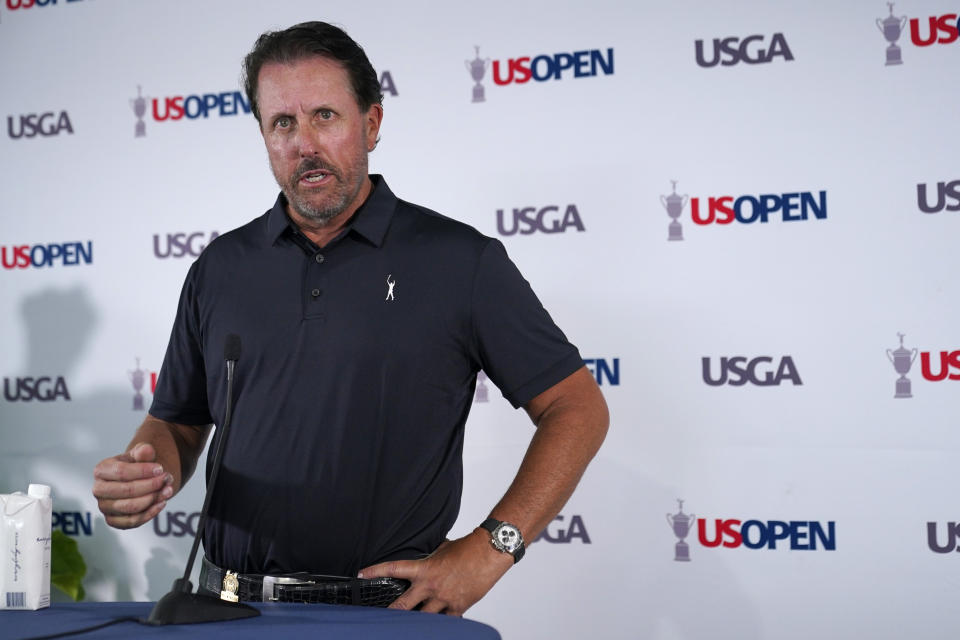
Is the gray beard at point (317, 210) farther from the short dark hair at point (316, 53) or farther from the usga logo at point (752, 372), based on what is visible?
the usga logo at point (752, 372)

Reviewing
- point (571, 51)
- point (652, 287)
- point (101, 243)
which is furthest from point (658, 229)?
point (101, 243)

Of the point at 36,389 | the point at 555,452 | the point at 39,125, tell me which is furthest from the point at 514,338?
the point at 39,125

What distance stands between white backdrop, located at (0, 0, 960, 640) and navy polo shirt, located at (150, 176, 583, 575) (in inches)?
46.9

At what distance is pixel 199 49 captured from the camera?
315 cm

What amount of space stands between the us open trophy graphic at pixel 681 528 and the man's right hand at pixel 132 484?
172 cm

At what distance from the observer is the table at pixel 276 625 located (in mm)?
954

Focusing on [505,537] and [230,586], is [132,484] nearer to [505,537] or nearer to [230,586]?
[230,586]

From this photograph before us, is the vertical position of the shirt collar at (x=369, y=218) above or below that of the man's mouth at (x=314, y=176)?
below

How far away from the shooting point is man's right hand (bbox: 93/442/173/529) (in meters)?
1.25

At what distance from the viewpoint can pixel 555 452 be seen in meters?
1.48

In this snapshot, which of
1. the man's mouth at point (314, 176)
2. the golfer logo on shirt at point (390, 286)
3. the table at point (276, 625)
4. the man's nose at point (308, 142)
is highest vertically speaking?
the man's nose at point (308, 142)

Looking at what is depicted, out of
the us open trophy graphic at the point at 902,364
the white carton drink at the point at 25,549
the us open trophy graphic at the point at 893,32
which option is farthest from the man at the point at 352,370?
the us open trophy graphic at the point at 893,32

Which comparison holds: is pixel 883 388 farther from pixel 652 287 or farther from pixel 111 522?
pixel 111 522

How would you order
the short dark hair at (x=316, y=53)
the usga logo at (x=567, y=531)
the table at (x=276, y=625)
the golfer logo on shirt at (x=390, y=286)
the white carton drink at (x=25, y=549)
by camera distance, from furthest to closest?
the usga logo at (x=567, y=531) → the short dark hair at (x=316, y=53) → the golfer logo on shirt at (x=390, y=286) → the white carton drink at (x=25, y=549) → the table at (x=276, y=625)
